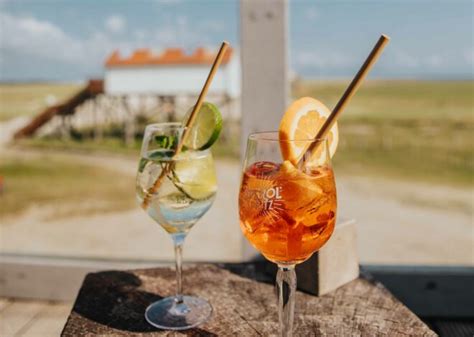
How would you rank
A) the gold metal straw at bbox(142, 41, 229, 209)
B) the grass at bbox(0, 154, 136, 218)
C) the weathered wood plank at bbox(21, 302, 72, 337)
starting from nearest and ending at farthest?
the gold metal straw at bbox(142, 41, 229, 209), the weathered wood plank at bbox(21, 302, 72, 337), the grass at bbox(0, 154, 136, 218)

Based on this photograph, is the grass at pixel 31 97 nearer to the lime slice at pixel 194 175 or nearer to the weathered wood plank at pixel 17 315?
the weathered wood plank at pixel 17 315

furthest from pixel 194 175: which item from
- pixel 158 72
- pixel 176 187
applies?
pixel 158 72

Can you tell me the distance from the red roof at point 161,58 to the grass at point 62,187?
11.3ft

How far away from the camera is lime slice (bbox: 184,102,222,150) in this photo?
1.05 metres

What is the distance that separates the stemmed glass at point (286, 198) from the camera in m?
0.83

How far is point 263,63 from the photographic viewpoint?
2.00 m

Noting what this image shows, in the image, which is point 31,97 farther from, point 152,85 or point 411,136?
point 411,136

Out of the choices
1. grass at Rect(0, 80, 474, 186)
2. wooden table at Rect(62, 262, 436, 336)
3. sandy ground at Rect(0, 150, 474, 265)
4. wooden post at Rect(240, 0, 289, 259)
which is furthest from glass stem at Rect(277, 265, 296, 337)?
grass at Rect(0, 80, 474, 186)

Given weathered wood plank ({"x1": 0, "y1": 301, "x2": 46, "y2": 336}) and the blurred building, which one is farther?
the blurred building

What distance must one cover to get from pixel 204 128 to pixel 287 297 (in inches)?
15.6

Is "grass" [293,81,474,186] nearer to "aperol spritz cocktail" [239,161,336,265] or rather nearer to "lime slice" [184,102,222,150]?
"lime slice" [184,102,222,150]

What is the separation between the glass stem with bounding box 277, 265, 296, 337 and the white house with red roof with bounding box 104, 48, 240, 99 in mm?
14813

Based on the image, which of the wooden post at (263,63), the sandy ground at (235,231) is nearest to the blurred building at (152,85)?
the sandy ground at (235,231)

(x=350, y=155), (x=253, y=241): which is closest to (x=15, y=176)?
(x=350, y=155)
